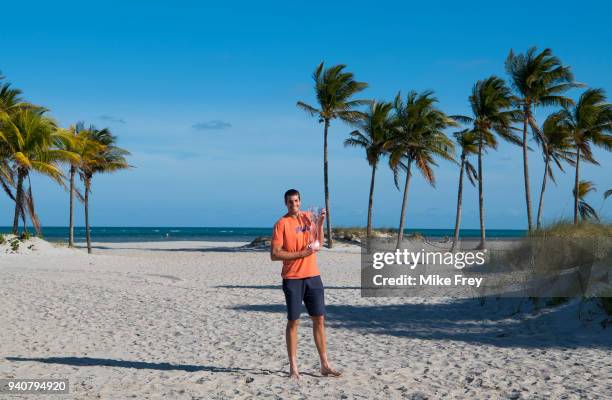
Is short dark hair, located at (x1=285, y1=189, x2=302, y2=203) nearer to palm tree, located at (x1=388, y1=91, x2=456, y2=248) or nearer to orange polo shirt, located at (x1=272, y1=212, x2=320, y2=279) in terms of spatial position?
orange polo shirt, located at (x1=272, y1=212, x2=320, y2=279)

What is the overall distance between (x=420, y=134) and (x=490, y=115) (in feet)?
11.9

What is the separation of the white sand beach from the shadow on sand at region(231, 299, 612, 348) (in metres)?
0.03

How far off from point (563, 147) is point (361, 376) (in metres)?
27.6

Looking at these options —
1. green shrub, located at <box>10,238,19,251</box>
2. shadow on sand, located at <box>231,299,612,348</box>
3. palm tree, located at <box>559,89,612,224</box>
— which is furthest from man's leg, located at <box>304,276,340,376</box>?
palm tree, located at <box>559,89,612,224</box>

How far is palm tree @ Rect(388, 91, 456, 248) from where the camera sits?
27594 mm

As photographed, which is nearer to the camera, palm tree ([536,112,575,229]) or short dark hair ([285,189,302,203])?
short dark hair ([285,189,302,203])

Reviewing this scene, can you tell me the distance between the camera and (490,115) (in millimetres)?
28688

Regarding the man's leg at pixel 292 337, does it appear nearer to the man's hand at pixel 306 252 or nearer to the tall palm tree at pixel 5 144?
the man's hand at pixel 306 252

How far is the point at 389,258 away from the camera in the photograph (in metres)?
23.1

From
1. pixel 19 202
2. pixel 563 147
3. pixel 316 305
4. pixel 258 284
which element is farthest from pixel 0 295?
pixel 563 147

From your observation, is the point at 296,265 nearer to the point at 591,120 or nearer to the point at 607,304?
the point at 607,304

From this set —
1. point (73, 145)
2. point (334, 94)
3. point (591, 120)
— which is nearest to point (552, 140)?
point (591, 120)

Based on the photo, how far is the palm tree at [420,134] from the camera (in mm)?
27594

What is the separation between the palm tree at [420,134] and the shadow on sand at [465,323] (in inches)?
678
